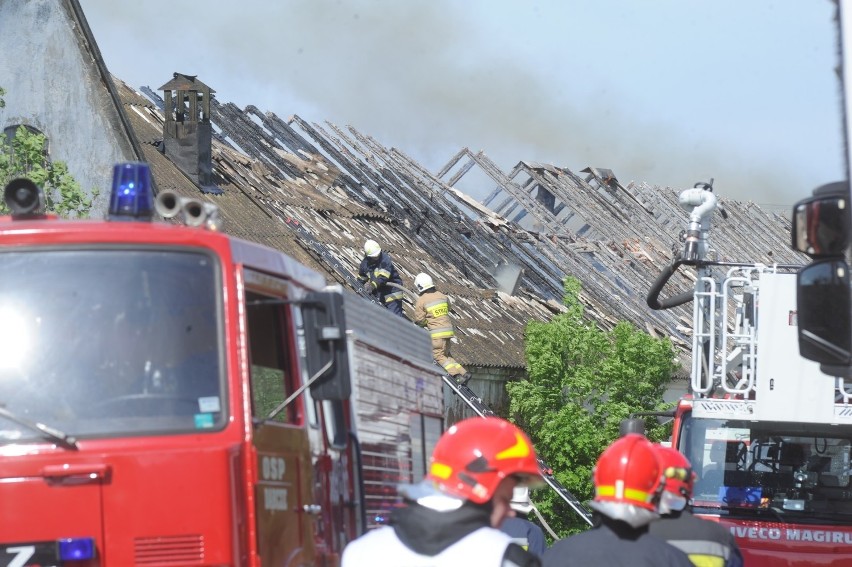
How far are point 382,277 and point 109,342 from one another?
10.2 metres

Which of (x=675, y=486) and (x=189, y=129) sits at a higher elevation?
(x=189, y=129)

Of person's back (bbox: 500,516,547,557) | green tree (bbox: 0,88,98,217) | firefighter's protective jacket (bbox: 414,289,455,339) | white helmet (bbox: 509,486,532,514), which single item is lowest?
person's back (bbox: 500,516,547,557)

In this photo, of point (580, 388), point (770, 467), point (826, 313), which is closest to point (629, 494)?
point (826, 313)

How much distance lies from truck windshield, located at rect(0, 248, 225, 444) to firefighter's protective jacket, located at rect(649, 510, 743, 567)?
2.02 meters

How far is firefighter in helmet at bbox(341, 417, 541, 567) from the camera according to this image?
12.9 ft

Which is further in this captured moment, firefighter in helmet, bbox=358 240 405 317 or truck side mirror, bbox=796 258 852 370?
firefighter in helmet, bbox=358 240 405 317

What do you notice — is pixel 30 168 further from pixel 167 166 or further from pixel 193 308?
pixel 193 308

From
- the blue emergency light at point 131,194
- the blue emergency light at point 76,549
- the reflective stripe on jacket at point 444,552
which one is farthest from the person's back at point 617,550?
the blue emergency light at point 131,194

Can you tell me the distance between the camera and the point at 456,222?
2967 centimetres

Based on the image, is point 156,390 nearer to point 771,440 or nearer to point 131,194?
point 131,194

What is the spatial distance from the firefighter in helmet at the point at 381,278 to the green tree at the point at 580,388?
20.0 feet

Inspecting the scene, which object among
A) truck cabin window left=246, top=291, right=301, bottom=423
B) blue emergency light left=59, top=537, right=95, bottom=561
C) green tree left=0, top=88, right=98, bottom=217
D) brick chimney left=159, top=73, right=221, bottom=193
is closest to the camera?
blue emergency light left=59, top=537, right=95, bottom=561

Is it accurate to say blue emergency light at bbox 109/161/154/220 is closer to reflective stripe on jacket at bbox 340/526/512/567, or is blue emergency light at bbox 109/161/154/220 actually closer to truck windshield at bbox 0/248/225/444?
truck windshield at bbox 0/248/225/444

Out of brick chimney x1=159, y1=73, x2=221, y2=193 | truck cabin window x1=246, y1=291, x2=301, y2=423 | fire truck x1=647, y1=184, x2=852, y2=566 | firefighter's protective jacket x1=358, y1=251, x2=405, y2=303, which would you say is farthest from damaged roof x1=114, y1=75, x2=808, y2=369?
truck cabin window x1=246, y1=291, x2=301, y2=423
